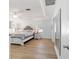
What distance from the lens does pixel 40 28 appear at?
34.6 ft

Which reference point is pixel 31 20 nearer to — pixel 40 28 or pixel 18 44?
pixel 40 28

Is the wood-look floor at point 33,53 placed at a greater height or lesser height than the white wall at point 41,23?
lesser

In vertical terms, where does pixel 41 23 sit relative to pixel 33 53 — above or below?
above

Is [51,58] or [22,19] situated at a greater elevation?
[22,19]

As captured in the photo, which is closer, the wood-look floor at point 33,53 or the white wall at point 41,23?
the wood-look floor at point 33,53

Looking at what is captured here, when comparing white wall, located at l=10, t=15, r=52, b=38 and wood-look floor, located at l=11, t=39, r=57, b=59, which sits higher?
white wall, located at l=10, t=15, r=52, b=38

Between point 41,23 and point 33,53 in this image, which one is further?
point 41,23

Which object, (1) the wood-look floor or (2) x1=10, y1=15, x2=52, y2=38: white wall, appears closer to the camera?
(1) the wood-look floor
